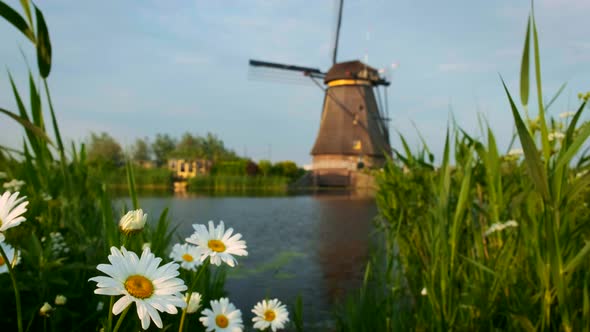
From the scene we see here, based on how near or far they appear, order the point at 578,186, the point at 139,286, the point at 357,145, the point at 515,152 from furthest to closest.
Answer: the point at 357,145
the point at 515,152
the point at 578,186
the point at 139,286

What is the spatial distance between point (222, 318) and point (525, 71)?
111 cm

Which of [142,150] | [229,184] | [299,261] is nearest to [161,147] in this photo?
[142,150]

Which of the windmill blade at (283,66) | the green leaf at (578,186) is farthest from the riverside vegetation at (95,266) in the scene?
the windmill blade at (283,66)

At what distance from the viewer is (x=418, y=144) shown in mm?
3080

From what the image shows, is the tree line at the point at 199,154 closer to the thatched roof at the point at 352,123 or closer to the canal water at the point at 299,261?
the thatched roof at the point at 352,123

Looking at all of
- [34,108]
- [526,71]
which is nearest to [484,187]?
[526,71]

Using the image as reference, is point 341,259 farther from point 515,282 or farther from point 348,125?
point 348,125

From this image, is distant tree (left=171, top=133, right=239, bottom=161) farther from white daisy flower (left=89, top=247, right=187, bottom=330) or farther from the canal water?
white daisy flower (left=89, top=247, right=187, bottom=330)

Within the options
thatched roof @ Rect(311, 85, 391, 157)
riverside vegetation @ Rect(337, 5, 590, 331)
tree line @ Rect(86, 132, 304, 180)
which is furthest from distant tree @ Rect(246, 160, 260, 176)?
riverside vegetation @ Rect(337, 5, 590, 331)

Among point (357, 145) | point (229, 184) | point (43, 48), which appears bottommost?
point (229, 184)

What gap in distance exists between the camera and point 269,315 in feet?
4.87

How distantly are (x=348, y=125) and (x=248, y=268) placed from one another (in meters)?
23.4

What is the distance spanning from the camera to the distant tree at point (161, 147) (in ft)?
165

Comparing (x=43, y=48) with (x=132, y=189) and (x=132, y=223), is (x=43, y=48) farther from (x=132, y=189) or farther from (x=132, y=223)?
(x=132, y=223)
